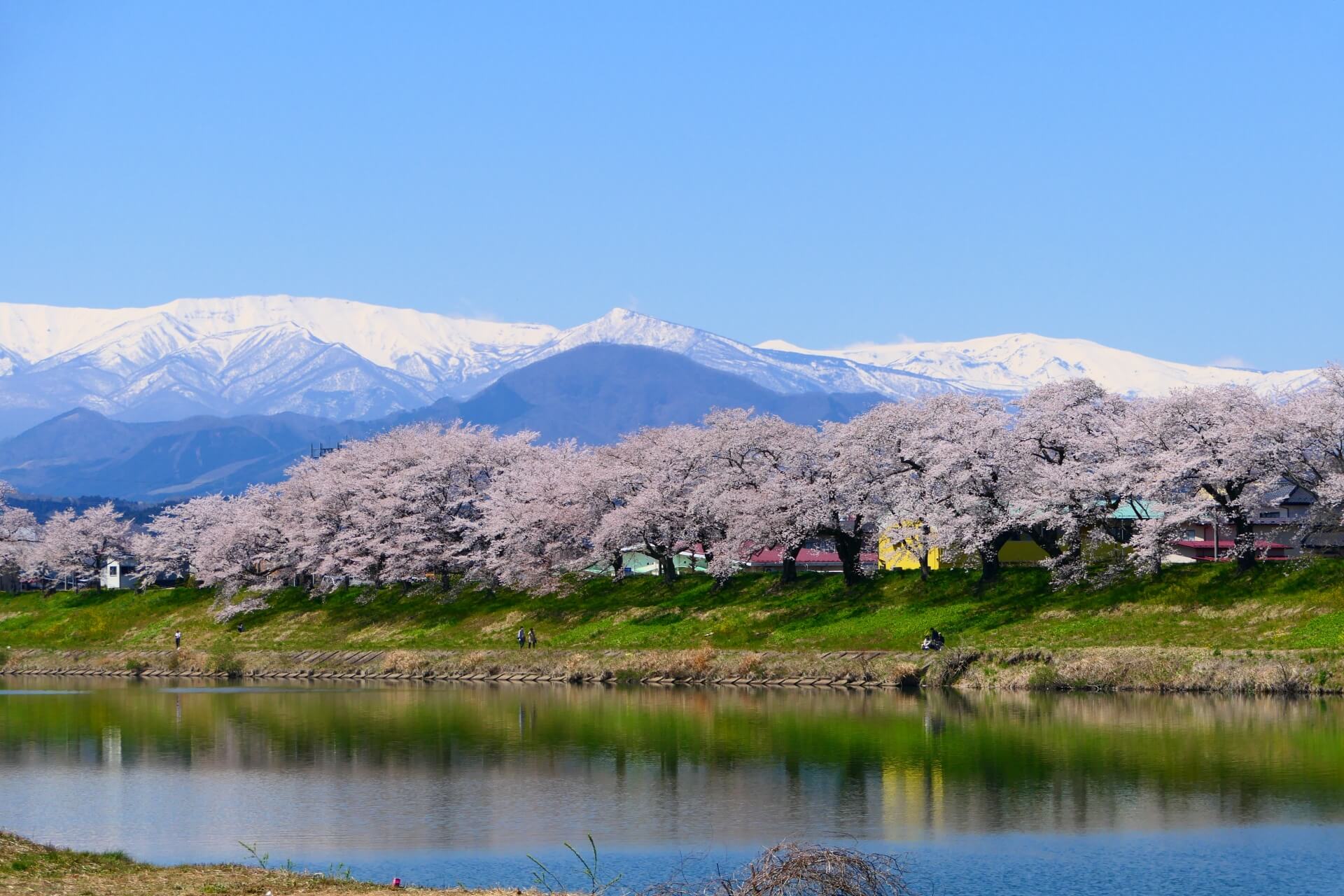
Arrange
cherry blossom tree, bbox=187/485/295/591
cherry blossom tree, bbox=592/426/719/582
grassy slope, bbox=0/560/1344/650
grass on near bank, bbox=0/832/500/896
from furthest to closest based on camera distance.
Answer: cherry blossom tree, bbox=187/485/295/591 < cherry blossom tree, bbox=592/426/719/582 < grassy slope, bbox=0/560/1344/650 < grass on near bank, bbox=0/832/500/896

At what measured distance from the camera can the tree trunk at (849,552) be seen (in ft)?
278

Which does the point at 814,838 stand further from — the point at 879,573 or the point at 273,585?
the point at 273,585

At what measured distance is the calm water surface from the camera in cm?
3191

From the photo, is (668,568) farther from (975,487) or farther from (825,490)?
(975,487)

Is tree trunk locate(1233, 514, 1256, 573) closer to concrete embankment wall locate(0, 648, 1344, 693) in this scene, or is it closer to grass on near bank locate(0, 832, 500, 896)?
concrete embankment wall locate(0, 648, 1344, 693)

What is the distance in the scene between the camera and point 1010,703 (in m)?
60.0

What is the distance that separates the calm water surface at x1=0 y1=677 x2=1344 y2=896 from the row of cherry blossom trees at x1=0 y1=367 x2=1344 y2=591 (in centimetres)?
1664

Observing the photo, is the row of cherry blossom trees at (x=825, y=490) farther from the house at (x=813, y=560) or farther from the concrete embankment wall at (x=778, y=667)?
the concrete embankment wall at (x=778, y=667)

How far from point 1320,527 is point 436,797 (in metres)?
47.1

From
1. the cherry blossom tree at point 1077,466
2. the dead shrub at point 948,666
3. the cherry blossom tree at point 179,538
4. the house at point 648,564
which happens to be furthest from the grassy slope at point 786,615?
the cherry blossom tree at point 179,538

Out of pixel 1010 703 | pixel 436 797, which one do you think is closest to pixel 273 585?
pixel 1010 703

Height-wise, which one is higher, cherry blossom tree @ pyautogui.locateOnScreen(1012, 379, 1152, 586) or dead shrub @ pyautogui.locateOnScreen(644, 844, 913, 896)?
cherry blossom tree @ pyautogui.locateOnScreen(1012, 379, 1152, 586)

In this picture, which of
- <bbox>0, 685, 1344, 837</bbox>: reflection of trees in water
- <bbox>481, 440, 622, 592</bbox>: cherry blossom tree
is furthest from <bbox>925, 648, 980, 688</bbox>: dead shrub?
<bbox>481, 440, 622, 592</bbox>: cherry blossom tree

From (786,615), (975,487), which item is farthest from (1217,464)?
(786,615)
